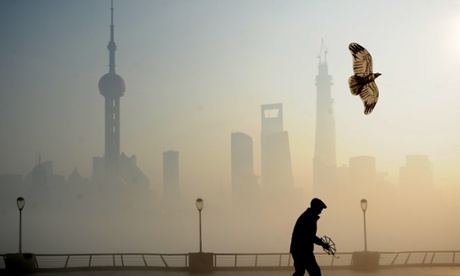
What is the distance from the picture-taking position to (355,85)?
9.57 meters

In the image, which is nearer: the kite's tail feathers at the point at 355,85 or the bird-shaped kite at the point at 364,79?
the bird-shaped kite at the point at 364,79

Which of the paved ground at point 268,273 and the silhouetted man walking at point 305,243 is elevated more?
the silhouetted man walking at point 305,243

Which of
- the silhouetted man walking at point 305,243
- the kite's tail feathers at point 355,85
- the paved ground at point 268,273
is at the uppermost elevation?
the kite's tail feathers at point 355,85

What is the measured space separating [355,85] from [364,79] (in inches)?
7.3

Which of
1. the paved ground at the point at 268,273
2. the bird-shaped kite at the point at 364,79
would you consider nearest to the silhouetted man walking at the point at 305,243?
the bird-shaped kite at the point at 364,79

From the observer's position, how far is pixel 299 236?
37.3ft

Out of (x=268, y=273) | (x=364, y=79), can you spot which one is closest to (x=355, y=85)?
(x=364, y=79)

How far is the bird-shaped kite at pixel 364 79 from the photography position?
941 cm

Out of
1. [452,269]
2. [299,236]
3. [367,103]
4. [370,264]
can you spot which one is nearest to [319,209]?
[299,236]

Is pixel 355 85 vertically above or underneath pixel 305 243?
above

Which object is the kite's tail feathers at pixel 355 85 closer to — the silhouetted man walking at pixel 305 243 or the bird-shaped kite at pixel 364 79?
the bird-shaped kite at pixel 364 79

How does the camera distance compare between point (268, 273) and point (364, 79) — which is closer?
point (364, 79)

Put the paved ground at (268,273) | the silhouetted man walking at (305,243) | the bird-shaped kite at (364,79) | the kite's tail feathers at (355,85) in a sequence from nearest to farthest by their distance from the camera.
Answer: the bird-shaped kite at (364,79)
the kite's tail feathers at (355,85)
the silhouetted man walking at (305,243)
the paved ground at (268,273)

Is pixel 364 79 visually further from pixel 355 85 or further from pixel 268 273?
pixel 268 273
